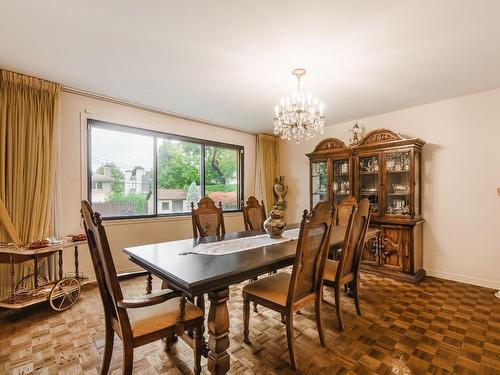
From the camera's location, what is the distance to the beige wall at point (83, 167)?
3010mm

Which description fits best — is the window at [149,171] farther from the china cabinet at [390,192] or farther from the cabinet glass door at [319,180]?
the china cabinet at [390,192]

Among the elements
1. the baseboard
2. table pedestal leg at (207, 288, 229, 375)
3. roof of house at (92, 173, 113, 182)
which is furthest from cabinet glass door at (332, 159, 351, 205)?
roof of house at (92, 173, 113, 182)

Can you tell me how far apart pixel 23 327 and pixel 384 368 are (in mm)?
2862

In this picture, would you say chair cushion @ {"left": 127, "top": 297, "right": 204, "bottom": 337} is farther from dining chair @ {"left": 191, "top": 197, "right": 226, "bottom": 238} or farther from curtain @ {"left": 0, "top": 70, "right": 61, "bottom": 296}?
curtain @ {"left": 0, "top": 70, "right": 61, "bottom": 296}

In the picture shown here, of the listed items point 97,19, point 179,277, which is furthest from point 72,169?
point 179,277

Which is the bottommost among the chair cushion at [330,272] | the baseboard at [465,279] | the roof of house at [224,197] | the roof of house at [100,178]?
the baseboard at [465,279]

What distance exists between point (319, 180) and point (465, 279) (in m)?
2.37

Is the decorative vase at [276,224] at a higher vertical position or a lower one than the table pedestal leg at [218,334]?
higher

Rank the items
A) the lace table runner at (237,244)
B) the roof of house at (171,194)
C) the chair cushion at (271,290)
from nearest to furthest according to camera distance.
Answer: the chair cushion at (271,290) < the lace table runner at (237,244) < the roof of house at (171,194)

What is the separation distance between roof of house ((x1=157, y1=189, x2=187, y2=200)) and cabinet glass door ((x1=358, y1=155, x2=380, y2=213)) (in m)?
2.83

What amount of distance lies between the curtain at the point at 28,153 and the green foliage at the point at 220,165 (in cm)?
Answer: 218

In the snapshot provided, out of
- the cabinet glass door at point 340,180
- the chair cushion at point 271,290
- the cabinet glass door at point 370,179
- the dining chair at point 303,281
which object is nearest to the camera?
the dining chair at point 303,281

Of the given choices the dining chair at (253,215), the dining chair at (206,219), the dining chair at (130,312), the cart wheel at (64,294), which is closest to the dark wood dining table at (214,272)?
the dining chair at (130,312)

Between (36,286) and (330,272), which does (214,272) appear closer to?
(330,272)
